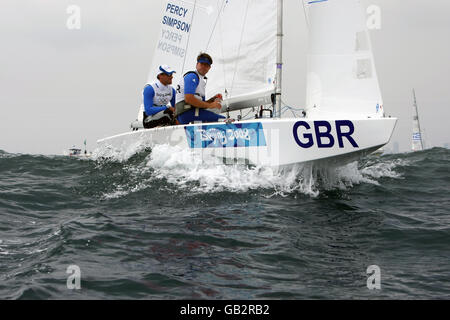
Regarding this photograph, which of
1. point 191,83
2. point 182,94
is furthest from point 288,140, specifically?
point 182,94

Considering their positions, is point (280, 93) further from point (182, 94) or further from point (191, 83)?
point (182, 94)

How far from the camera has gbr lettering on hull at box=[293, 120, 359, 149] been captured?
5.62m

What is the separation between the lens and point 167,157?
24.8ft

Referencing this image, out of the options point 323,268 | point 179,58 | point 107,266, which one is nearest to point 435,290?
point 323,268

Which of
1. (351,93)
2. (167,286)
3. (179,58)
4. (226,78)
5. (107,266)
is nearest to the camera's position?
(167,286)

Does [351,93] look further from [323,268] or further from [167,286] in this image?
[167,286]

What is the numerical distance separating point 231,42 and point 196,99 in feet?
4.87

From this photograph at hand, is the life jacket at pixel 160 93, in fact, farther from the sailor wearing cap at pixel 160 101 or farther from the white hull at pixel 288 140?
the white hull at pixel 288 140

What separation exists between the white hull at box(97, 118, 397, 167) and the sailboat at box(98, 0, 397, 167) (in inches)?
0.5

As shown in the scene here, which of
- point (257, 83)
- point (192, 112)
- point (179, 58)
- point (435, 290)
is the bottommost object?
point (435, 290)

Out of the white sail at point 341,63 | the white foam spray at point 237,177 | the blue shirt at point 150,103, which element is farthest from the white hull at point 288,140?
the blue shirt at point 150,103

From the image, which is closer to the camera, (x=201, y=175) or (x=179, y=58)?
(x=201, y=175)
